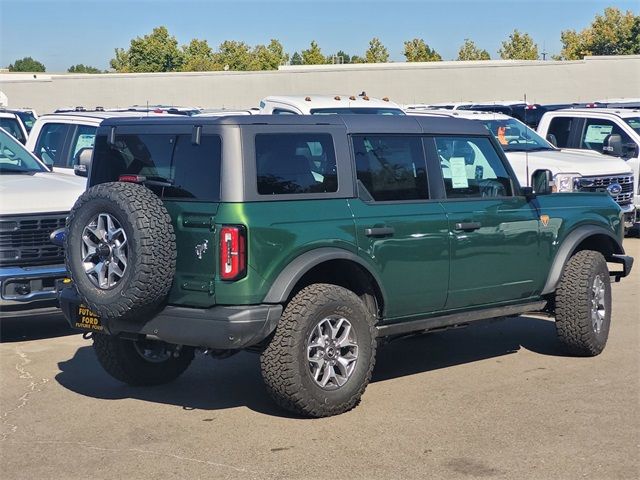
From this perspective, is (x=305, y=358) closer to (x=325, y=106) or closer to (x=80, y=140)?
(x=80, y=140)

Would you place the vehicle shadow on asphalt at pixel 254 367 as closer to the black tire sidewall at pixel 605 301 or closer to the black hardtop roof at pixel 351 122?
the black tire sidewall at pixel 605 301

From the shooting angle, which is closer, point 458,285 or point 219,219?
point 219,219

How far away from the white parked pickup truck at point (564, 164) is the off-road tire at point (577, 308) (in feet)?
19.3

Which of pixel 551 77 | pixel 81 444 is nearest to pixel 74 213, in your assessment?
pixel 81 444

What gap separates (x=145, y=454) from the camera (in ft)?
20.0

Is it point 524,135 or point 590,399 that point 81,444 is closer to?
point 590,399

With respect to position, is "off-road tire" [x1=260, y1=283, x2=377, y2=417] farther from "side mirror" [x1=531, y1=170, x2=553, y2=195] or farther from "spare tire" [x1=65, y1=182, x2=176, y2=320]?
"side mirror" [x1=531, y1=170, x2=553, y2=195]

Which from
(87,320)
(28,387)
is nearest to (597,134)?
(28,387)

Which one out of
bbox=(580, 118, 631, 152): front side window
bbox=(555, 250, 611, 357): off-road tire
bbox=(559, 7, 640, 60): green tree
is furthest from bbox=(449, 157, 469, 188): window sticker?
bbox=(559, 7, 640, 60): green tree

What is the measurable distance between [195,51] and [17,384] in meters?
92.4

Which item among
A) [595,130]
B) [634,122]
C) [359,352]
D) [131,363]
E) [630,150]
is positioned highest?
[634,122]

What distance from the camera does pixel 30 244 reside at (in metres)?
9.16

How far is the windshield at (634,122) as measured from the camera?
57.5 feet

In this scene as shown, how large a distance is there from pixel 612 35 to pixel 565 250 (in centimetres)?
7569
